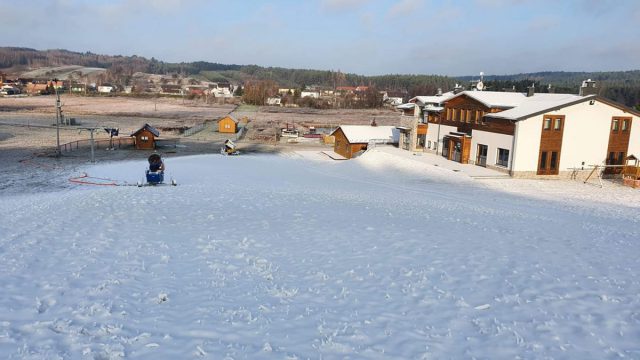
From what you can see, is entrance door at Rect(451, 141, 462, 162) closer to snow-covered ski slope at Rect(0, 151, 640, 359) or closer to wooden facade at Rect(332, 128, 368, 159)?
wooden facade at Rect(332, 128, 368, 159)

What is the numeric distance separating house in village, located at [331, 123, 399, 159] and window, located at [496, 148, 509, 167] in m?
15.2

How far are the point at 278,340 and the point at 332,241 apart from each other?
618 centimetres

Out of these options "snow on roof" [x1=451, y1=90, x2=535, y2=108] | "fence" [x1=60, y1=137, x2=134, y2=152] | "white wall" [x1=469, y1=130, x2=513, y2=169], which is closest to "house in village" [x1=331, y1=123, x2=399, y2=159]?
"snow on roof" [x1=451, y1=90, x2=535, y2=108]

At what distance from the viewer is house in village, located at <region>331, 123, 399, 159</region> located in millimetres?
47312

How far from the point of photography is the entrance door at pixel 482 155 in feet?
123

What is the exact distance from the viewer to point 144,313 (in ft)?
29.2

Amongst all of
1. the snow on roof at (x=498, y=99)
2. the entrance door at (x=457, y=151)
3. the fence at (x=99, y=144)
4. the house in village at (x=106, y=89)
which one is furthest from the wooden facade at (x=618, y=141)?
the house in village at (x=106, y=89)

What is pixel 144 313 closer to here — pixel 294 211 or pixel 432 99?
pixel 294 211

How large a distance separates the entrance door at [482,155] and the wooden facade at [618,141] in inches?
359

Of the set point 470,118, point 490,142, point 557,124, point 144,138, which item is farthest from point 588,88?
point 144,138

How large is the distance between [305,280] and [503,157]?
28.7 metres

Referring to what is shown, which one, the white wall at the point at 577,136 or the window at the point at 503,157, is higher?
the white wall at the point at 577,136

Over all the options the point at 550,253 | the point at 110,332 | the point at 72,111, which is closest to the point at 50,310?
the point at 110,332

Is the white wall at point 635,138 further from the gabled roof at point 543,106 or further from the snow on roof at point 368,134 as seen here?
the snow on roof at point 368,134
